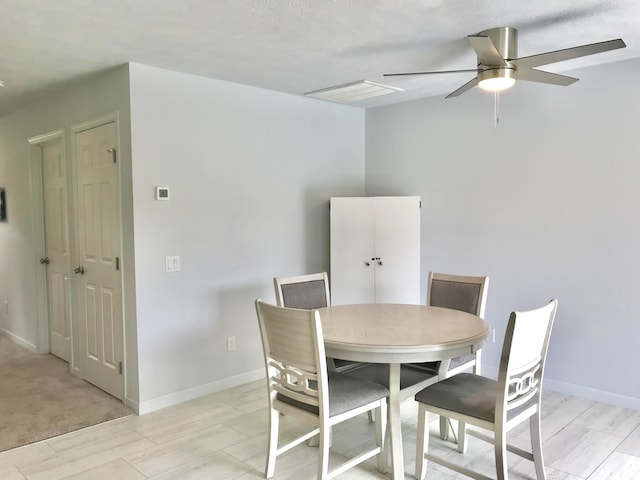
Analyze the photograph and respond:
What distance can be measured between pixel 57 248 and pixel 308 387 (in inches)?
130

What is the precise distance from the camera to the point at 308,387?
2.35 metres

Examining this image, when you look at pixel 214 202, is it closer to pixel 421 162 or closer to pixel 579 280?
pixel 421 162

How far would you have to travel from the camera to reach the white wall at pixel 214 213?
339 cm

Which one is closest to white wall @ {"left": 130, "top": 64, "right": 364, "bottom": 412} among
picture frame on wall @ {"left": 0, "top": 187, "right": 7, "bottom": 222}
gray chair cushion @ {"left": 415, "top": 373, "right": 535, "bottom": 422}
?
gray chair cushion @ {"left": 415, "top": 373, "right": 535, "bottom": 422}

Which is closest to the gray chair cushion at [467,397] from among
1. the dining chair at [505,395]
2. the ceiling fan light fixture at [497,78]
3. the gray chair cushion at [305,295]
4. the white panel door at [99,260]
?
the dining chair at [505,395]

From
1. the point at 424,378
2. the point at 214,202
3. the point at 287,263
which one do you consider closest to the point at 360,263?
the point at 287,263

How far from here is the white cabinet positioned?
432cm

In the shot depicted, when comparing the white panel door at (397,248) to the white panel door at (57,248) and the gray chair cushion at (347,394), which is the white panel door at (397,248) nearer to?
the gray chair cushion at (347,394)

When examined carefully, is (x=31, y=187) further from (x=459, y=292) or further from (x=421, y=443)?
(x=421, y=443)

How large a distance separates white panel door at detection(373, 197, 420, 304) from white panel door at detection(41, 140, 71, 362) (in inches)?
106

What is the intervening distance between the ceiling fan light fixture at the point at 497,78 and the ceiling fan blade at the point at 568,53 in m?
0.06

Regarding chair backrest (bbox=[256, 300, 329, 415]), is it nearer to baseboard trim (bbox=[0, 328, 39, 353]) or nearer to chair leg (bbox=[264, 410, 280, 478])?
chair leg (bbox=[264, 410, 280, 478])

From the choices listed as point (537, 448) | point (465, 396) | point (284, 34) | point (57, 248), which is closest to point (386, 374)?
point (465, 396)

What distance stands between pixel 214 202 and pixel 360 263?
1.41m
